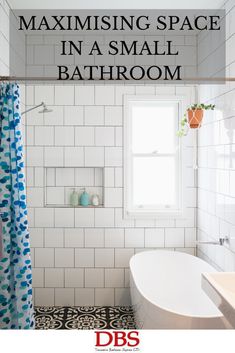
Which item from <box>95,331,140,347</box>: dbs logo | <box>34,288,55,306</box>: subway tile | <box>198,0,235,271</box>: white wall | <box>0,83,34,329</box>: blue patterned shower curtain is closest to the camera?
<box>95,331,140,347</box>: dbs logo

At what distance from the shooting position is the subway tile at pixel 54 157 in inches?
84.6

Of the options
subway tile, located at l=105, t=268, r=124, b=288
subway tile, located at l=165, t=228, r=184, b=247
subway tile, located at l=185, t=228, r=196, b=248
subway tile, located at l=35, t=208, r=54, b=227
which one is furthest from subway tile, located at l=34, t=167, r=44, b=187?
subway tile, located at l=185, t=228, r=196, b=248

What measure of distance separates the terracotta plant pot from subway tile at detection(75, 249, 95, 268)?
3.58 feet

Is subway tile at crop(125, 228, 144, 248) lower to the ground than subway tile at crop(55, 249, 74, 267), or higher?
higher

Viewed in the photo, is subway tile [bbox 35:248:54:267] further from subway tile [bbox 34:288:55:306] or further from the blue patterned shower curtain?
the blue patterned shower curtain

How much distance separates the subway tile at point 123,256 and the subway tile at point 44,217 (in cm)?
51

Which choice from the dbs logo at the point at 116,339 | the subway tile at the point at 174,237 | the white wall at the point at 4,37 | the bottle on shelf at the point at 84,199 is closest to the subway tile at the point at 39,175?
the bottle on shelf at the point at 84,199

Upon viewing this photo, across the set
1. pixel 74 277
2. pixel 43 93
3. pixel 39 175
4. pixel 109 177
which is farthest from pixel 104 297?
pixel 43 93

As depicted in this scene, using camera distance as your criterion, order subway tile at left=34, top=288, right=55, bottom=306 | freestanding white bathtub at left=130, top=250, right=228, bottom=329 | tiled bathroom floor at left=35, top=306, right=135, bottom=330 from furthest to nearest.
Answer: subway tile at left=34, top=288, right=55, bottom=306 < freestanding white bathtub at left=130, top=250, right=228, bottom=329 < tiled bathroom floor at left=35, top=306, right=135, bottom=330

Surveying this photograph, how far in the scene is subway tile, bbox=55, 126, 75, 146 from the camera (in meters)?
2.21

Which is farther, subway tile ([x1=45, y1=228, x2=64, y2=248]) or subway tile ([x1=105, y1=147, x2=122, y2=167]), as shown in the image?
subway tile ([x1=105, y1=147, x2=122, y2=167])

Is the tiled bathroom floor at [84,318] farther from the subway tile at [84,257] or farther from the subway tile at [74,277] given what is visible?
the subway tile at [84,257]

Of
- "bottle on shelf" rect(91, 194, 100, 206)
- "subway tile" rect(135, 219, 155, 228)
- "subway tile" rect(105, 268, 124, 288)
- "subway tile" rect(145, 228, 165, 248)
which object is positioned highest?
"bottle on shelf" rect(91, 194, 100, 206)

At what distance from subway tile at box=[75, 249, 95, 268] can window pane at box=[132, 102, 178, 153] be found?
0.81 meters
